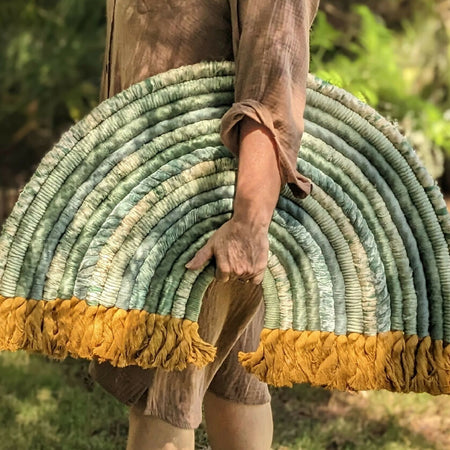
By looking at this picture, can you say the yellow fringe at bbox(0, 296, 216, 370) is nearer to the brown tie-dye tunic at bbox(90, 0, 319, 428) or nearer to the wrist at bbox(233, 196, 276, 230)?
the brown tie-dye tunic at bbox(90, 0, 319, 428)

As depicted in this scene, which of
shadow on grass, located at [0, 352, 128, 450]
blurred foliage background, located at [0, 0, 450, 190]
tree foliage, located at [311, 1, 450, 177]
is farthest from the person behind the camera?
blurred foliage background, located at [0, 0, 450, 190]

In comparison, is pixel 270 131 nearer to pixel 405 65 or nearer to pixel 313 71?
pixel 313 71

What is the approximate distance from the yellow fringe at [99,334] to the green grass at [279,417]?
180 cm

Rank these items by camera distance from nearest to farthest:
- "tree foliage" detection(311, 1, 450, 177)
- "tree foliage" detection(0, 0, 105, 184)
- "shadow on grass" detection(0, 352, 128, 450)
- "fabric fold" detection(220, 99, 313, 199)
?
"fabric fold" detection(220, 99, 313, 199)
"shadow on grass" detection(0, 352, 128, 450)
"tree foliage" detection(311, 1, 450, 177)
"tree foliage" detection(0, 0, 105, 184)

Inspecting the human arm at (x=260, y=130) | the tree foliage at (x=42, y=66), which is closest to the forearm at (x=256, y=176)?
the human arm at (x=260, y=130)

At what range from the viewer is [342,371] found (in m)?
1.69

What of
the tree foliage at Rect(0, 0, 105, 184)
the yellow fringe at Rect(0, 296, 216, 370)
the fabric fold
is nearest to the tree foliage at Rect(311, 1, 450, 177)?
the tree foliage at Rect(0, 0, 105, 184)

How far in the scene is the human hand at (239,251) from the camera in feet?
5.08

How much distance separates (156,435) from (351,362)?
1.49ft

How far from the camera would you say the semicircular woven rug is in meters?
1.64

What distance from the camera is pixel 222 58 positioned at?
5.76ft

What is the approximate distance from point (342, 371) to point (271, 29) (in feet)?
2.28

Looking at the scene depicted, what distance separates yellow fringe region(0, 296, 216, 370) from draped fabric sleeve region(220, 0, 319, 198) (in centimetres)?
38

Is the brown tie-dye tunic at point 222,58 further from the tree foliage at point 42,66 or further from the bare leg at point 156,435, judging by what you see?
the tree foliage at point 42,66
